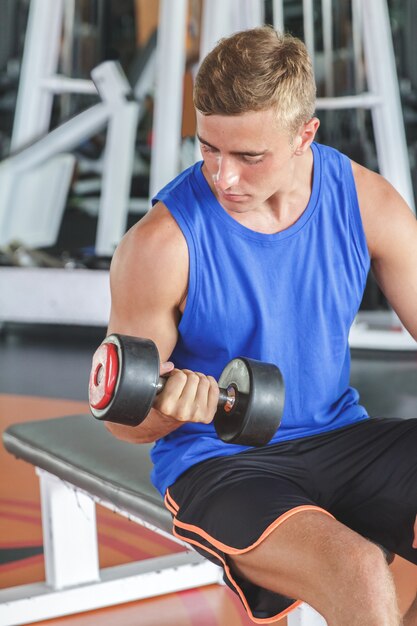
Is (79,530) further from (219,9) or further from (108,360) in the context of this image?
(219,9)

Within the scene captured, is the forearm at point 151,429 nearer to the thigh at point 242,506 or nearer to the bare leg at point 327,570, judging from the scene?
the thigh at point 242,506

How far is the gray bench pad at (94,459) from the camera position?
1.64 m

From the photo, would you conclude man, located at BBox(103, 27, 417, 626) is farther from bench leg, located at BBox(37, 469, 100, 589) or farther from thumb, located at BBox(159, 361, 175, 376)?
bench leg, located at BBox(37, 469, 100, 589)

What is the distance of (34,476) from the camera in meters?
2.82

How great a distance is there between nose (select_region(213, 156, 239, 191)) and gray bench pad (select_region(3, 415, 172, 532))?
56 centimetres

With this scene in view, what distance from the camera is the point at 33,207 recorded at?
18.1 feet

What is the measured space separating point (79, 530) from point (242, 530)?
85cm

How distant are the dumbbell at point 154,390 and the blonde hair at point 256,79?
0.37 meters

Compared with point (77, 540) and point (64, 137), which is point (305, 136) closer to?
point (77, 540)

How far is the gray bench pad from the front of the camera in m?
1.64

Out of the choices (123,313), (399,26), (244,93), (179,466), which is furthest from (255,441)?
(399,26)

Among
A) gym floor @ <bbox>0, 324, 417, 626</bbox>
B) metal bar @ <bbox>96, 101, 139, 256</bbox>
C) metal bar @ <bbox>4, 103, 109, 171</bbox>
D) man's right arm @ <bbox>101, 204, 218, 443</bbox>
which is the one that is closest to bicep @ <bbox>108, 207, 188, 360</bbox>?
man's right arm @ <bbox>101, 204, 218, 443</bbox>

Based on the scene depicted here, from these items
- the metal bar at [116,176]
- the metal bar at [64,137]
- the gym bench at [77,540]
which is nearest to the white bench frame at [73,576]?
the gym bench at [77,540]

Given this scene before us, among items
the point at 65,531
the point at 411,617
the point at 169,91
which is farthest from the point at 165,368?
the point at 169,91
